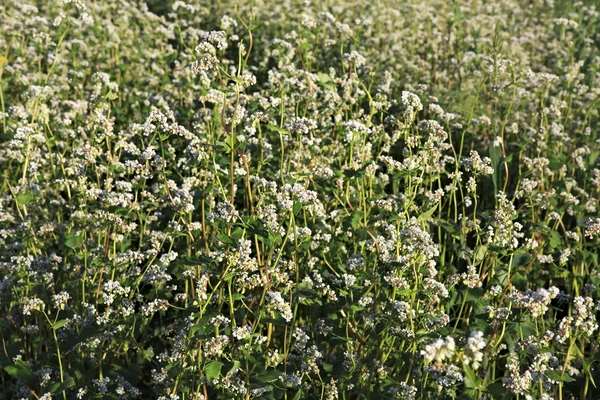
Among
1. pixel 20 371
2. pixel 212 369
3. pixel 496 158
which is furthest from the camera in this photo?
pixel 496 158

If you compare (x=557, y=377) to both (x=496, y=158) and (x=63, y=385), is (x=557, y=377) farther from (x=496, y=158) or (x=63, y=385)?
(x=63, y=385)

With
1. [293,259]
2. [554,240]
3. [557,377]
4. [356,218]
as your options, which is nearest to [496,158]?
[554,240]

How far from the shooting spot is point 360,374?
10.7ft

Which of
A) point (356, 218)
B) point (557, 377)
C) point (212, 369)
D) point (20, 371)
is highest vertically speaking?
point (356, 218)

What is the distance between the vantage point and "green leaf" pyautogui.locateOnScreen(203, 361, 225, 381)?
9.69 ft

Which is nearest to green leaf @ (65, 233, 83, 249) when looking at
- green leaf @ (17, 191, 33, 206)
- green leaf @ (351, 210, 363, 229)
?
green leaf @ (17, 191, 33, 206)

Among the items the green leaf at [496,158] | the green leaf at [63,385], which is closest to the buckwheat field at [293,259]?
the green leaf at [63,385]

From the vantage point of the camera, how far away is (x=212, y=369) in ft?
9.73

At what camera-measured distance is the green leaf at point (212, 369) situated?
2.95 m

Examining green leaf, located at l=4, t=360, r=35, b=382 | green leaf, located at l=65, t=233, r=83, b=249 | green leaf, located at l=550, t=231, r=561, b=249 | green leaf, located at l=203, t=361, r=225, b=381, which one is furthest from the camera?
green leaf, located at l=550, t=231, r=561, b=249

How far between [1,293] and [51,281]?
0.26m

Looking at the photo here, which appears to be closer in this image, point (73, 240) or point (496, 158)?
point (73, 240)

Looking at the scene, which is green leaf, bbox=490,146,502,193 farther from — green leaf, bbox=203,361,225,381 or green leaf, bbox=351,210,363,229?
green leaf, bbox=203,361,225,381

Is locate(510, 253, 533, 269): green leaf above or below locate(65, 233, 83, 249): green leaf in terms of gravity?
above
